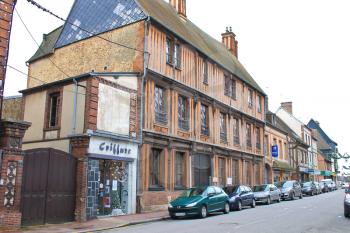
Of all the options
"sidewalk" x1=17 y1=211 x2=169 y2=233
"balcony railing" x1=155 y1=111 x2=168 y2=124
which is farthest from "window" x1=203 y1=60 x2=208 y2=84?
"sidewalk" x1=17 y1=211 x2=169 y2=233

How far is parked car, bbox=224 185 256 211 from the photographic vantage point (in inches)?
819

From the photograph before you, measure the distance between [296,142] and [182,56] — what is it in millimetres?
29523

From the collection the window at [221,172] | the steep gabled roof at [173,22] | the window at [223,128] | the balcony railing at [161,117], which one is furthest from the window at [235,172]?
the balcony railing at [161,117]

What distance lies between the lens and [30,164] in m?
14.1

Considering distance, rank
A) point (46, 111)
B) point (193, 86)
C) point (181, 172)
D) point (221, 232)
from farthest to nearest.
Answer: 1. point (193, 86)
2. point (181, 172)
3. point (46, 111)
4. point (221, 232)

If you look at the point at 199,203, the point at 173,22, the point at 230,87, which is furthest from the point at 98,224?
the point at 230,87

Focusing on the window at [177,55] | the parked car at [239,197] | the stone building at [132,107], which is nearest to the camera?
the stone building at [132,107]

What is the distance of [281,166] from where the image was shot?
40969mm

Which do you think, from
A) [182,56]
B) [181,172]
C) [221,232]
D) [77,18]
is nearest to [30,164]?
[221,232]

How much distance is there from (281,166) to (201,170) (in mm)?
18893

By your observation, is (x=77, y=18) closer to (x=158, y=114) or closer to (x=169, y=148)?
(x=158, y=114)

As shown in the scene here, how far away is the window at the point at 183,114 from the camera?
23062mm

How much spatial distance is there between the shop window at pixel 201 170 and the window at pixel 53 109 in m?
8.63

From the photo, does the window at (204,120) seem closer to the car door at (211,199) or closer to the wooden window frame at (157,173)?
the wooden window frame at (157,173)
